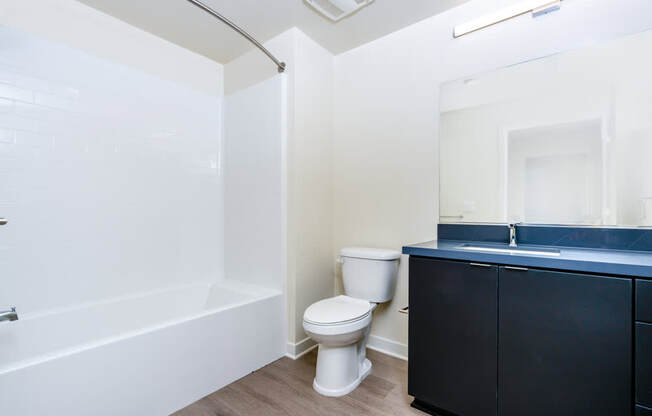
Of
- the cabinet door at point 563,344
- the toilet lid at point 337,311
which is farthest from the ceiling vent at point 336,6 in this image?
the toilet lid at point 337,311

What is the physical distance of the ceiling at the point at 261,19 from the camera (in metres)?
1.91

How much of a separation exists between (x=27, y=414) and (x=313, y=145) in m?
2.03

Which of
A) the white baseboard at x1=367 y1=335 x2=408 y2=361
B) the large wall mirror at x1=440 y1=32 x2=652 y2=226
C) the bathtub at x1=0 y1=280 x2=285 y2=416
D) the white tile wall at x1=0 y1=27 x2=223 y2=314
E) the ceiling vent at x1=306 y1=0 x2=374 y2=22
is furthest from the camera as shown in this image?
the white baseboard at x1=367 y1=335 x2=408 y2=361

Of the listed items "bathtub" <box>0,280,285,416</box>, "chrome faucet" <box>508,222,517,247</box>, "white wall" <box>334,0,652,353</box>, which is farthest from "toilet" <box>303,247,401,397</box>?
"chrome faucet" <box>508,222,517,247</box>

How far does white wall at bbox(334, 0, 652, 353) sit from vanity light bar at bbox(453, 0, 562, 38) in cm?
3

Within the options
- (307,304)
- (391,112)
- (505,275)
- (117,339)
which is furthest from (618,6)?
(117,339)

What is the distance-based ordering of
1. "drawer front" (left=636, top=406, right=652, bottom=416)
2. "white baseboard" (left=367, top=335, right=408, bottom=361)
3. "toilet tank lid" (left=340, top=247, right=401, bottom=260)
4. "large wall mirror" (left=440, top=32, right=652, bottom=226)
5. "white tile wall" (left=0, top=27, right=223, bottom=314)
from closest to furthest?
"drawer front" (left=636, top=406, right=652, bottom=416) → "large wall mirror" (left=440, top=32, right=652, bottom=226) → "white tile wall" (left=0, top=27, right=223, bottom=314) → "toilet tank lid" (left=340, top=247, right=401, bottom=260) → "white baseboard" (left=367, top=335, right=408, bottom=361)

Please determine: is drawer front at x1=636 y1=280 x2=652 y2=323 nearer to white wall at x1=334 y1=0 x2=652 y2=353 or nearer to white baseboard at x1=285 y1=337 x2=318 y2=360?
white wall at x1=334 y1=0 x2=652 y2=353

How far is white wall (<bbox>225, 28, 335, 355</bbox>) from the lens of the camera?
2172mm

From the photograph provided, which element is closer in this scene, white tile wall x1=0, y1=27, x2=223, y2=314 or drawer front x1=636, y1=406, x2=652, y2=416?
drawer front x1=636, y1=406, x2=652, y2=416

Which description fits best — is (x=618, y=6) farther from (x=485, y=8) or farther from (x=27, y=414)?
(x=27, y=414)

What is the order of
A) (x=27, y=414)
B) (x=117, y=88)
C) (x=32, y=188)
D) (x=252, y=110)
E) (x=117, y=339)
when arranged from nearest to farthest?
1. (x=27, y=414)
2. (x=117, y=339)
3. (x=32, y=188)
4. (x=117, y=88)
5. (x=252, y=110)

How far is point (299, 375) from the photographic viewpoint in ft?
6.31

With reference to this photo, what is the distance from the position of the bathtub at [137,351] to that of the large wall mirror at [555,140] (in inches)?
58.4
